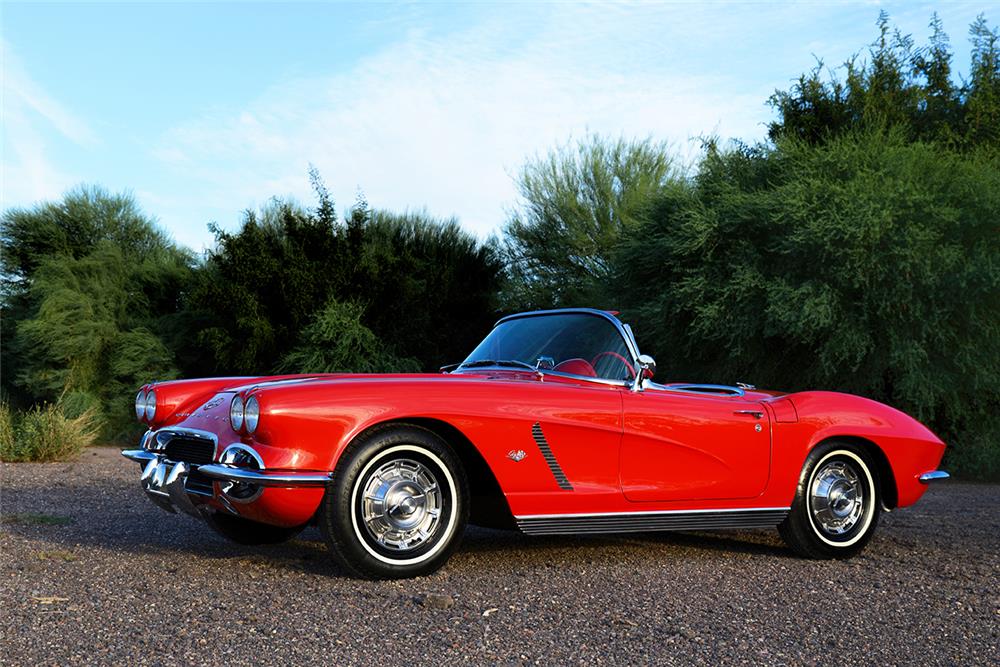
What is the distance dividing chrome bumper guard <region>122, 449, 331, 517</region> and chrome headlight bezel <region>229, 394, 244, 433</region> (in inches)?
7.3

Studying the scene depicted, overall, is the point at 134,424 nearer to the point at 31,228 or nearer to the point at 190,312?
the point at 190,312

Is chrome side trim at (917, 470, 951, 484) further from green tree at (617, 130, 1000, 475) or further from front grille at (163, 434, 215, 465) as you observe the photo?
green tree at (617, 130, 1000, 475)

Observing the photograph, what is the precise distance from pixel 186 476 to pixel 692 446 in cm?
257

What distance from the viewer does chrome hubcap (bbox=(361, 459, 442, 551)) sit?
15.0 ft

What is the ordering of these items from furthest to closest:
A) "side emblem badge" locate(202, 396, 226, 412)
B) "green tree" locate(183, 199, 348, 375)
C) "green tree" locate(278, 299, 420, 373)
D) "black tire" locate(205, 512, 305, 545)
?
"green tree" locate(183, 199, 348, 375) → "green tree" locate(278, 299, 420, 373) → "black tire" locate(205, 512, 305, 545) → "side emblem badge" locate(202, 396, 226, 412)

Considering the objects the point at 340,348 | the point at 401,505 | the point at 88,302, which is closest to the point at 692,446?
the point at 401,505

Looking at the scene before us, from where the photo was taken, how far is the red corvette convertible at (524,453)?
14.6ft

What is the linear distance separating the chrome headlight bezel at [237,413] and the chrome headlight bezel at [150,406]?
113cm

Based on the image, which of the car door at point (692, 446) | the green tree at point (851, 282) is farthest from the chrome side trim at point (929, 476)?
the green tree at point (851, 282)

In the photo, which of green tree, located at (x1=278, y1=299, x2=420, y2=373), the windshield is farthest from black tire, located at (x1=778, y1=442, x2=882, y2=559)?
green tree, located at (x1=278, y1=299, x2=420, y2=373)

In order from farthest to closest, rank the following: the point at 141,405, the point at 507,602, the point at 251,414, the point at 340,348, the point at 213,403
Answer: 1. the point at 340,348
2. the point at 141,405
3. the point at 213,403
4. the point at 251,414
5. the point at 507,602

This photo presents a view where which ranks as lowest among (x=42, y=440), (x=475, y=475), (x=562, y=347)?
(x=42, y=440)

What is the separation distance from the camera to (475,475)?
195 inches

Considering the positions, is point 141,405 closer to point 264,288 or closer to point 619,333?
point 619,333
